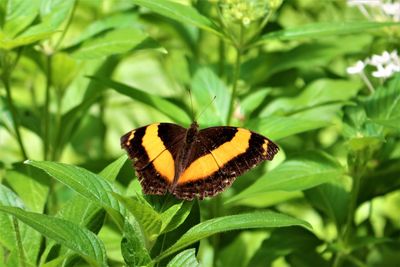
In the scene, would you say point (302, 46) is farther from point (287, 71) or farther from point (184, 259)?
point (184, 259)

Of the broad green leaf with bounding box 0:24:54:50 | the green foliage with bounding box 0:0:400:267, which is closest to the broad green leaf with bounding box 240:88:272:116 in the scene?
the green foliage with bounding box 0:0:400:267

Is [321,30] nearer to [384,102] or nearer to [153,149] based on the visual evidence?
[384,102]

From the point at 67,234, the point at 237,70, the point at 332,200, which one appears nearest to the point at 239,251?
the point at 332,200

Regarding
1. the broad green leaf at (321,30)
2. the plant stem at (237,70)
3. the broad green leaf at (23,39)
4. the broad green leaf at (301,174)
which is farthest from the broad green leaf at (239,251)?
the broad green leaf at (23,39)

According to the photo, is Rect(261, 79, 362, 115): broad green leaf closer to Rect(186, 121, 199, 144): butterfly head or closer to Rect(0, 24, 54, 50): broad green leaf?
Rect(186, 121, 199, 144): butterfly head

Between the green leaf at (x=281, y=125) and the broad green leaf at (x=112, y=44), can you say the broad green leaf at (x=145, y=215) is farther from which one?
the broad green leaf at (x=112, y=44)

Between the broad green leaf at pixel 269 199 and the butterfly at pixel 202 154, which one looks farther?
the broad green leaf at pixel 269 199

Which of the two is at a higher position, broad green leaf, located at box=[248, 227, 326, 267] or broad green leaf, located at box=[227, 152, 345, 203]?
broad green leaf, located at box=[227, 152, 345, 203]
